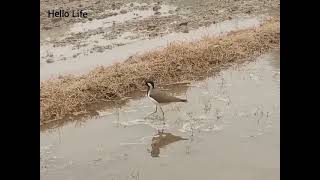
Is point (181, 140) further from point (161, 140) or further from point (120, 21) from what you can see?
point (120, 21)

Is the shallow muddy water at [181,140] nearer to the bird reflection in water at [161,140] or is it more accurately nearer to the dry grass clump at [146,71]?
the bird reflection in water at [161,140]

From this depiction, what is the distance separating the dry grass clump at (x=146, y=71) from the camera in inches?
426

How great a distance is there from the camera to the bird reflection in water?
8719mm

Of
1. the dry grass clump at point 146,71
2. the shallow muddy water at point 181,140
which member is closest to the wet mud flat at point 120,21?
the dry grass clump at point 146,71

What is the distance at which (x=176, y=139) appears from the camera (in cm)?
909

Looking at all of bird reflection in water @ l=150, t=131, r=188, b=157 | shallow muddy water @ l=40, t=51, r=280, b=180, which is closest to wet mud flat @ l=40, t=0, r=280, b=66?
shallow muddy water @ l=40, t=51, r=280, b=180

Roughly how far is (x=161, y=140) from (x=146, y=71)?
11.8 ft

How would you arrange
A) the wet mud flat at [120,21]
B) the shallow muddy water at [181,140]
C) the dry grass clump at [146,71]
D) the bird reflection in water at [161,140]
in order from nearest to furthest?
the shallow muddy water at [181,140] < the bird reflection in water at [161,140] < the dry grass clump at [146,71] < the wet mud flat at [120,21]
